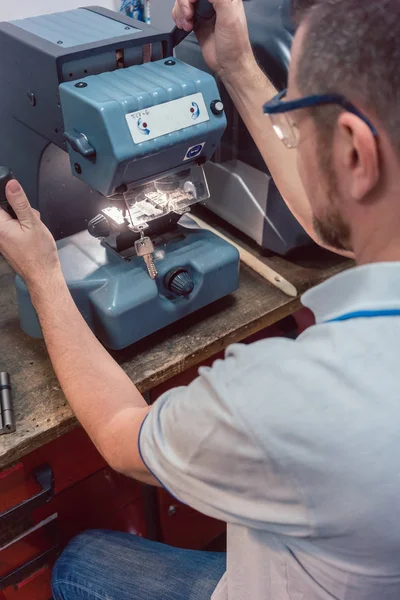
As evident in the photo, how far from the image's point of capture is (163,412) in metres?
0.72

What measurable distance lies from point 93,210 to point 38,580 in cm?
81

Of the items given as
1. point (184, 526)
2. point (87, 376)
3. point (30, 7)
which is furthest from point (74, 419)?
point (30, 7)

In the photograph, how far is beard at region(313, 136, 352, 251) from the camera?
27.7 inches

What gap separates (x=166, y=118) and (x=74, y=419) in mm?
522

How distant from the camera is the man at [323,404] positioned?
583 millimetres

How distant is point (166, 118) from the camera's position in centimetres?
95

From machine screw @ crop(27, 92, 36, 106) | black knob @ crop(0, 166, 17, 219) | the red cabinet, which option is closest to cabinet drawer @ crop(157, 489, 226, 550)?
the red cabinet

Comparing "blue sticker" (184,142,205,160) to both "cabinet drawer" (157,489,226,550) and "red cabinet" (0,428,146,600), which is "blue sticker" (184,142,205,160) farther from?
"cabinet drawer" (157,489,226,550)

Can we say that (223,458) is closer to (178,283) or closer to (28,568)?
(178,283)

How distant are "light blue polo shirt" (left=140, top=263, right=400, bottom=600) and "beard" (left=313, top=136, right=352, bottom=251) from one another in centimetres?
7

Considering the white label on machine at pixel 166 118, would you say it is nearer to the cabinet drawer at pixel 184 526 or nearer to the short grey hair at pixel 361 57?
the short grey hair at pixel 361 57

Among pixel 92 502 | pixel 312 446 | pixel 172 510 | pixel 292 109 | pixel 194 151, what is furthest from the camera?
pixel 172 510

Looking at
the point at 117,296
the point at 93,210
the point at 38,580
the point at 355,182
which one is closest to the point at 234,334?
the point at 117,296

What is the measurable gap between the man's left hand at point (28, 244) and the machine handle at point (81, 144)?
0.41 ft
